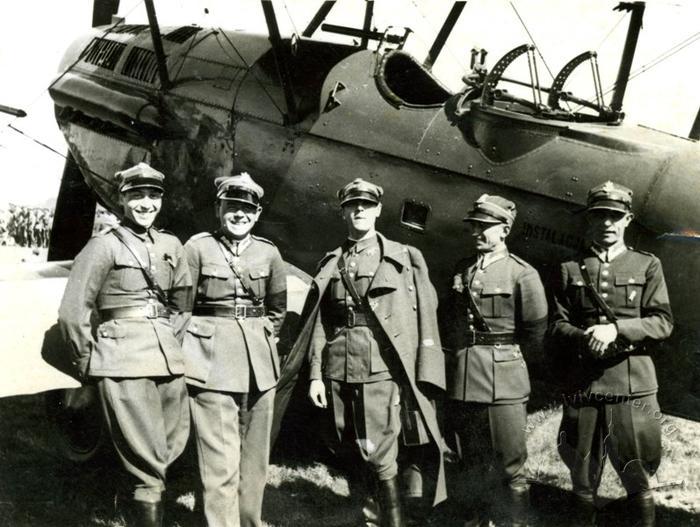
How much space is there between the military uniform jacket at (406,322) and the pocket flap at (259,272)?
0.30 metres

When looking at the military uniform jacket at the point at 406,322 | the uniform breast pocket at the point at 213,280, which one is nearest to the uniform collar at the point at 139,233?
the uniform breast pocket at the point at 213,280

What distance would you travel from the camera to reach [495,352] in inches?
161

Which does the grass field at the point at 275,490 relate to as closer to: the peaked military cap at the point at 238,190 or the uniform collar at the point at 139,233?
the uniform collar at the point at 139,233

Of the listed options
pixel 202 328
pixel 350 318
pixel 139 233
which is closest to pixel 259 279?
pixel 202 328

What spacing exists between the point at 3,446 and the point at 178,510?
6.90 feet

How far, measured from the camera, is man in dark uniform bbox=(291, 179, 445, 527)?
4070 millimetres

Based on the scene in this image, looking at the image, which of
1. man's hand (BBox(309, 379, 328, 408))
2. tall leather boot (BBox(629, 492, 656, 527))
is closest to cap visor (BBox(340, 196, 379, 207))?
man's hand (BBox(309, 379, 328, 408))

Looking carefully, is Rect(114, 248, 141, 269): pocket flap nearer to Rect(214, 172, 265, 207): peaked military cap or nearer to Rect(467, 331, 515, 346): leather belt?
Rect(214, 172, 265, 207): peaked military cap

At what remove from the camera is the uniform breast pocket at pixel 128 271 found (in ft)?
12.7

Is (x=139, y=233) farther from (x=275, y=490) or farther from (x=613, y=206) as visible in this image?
(x=613, y=206)

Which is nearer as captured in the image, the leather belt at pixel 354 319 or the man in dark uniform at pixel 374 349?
the man in dark uniform at pixel 374 349

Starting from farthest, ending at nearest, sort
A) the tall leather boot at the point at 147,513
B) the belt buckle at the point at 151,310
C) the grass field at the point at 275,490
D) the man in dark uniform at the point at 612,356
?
the grass field at the point at 275,490, the belt buckle at the point at 151,310, the man in dark uniform at the point at 612,356, the tall leather boot at the point at 147,513

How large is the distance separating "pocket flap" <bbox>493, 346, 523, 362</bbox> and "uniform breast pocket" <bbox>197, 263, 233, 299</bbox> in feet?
5.21

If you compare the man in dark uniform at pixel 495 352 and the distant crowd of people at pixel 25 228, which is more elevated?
the distant crowd of people at pixel 25 228
